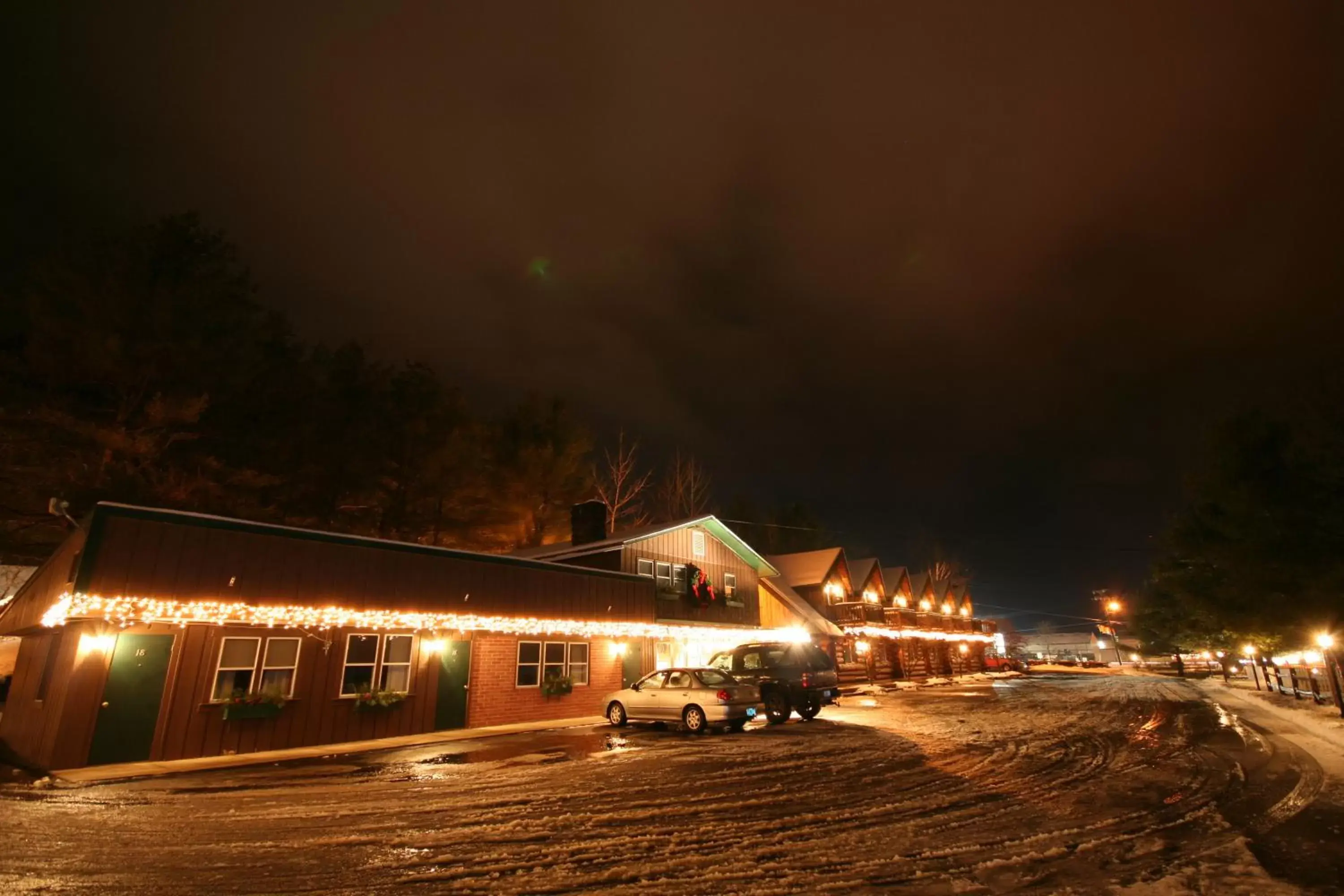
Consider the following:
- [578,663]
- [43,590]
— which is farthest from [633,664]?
[43,590]

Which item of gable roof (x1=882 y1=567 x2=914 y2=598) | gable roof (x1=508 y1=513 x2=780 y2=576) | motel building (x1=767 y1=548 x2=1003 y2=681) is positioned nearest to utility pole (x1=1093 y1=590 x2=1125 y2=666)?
motel building (x1=767 y1=548 x2=1003 y2=681)

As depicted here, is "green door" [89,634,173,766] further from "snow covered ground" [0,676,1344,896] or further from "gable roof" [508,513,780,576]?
"gable roof" [508,513,780,576]

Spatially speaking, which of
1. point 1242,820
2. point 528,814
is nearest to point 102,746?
point 528,814

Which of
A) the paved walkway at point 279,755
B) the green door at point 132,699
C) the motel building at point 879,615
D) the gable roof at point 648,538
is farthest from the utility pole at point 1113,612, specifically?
the green door at point 132,699

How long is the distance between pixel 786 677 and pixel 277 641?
37.6 ft

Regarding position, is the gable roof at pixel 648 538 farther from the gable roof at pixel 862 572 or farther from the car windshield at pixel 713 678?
the gable roof at pixel 862 572

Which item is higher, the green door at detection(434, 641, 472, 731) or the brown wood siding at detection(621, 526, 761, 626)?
the brown wood siding at detection(621, 526, 761, 626)

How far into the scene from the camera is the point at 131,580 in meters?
11.6

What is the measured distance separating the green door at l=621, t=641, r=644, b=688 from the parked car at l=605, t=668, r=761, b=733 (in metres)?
5.44

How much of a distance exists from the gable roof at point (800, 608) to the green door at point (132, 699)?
25274 mm

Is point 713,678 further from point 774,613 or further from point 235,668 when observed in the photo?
point 774,613

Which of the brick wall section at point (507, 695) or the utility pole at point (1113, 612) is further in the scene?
the utility pole at point (1113, 612)

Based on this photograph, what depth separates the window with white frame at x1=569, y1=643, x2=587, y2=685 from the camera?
20.1 metres

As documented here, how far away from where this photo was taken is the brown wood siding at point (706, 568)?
82.3ft
